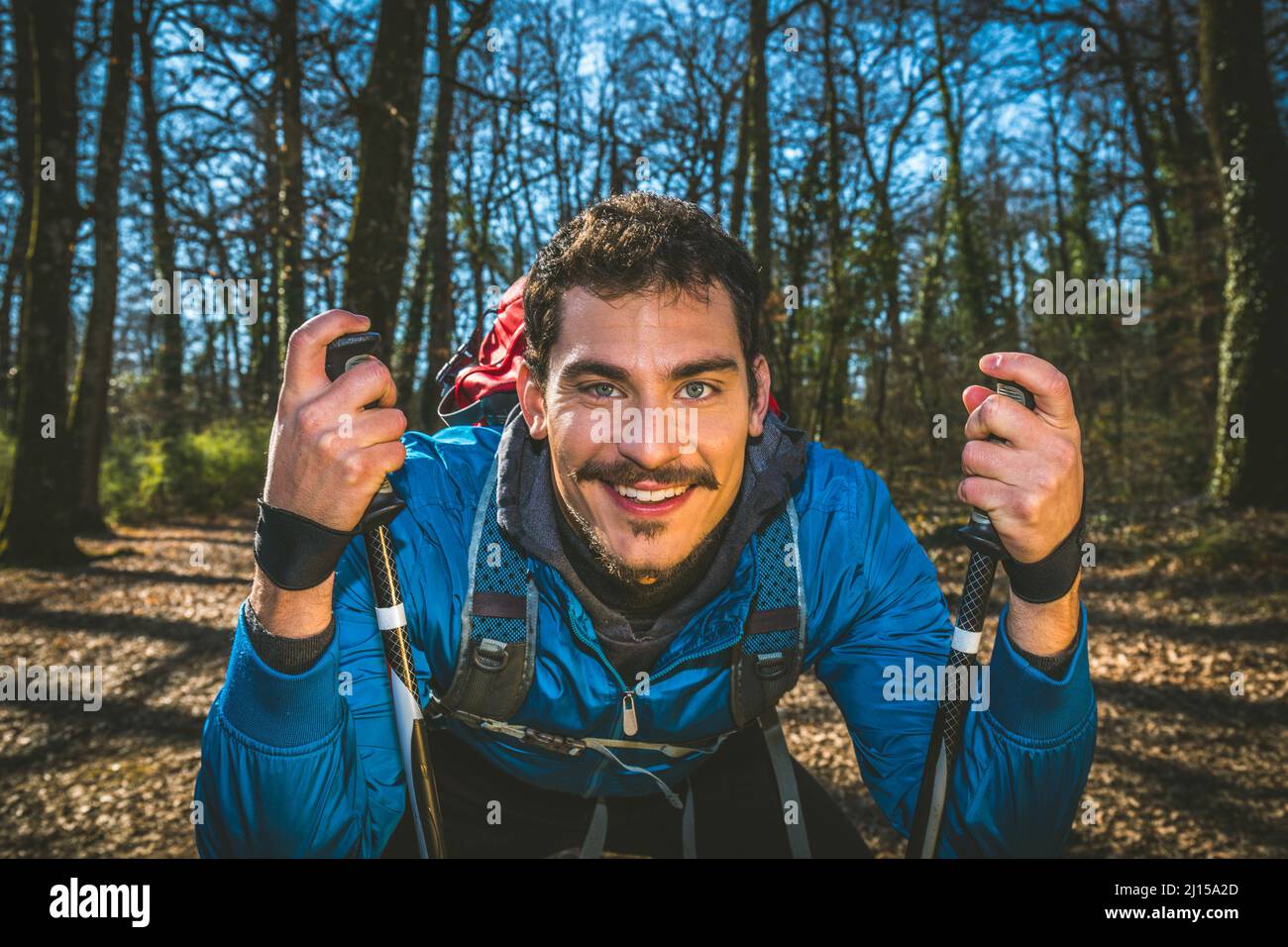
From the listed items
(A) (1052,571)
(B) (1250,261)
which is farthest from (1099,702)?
(B) (1250,261)

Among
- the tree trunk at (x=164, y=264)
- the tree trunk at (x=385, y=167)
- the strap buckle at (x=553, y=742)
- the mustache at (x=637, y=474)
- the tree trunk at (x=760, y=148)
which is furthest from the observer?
the tree trunk at (x=164, y=264)

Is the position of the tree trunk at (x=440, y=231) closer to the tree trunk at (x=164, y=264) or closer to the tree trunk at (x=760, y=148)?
the tree trunk at (x=760, y=148)

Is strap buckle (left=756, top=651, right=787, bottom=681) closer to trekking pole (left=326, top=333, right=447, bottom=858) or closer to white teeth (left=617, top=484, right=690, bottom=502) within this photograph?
white teeth (left=617, top=484, right=690, bottom=502)

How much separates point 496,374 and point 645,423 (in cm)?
101

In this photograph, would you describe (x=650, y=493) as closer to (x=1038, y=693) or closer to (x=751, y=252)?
(x=1038, y=693)

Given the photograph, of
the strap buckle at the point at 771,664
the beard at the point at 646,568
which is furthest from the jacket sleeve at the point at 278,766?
the strap buckle at the point at 771,664

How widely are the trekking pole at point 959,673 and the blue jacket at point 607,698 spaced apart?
0.25ft

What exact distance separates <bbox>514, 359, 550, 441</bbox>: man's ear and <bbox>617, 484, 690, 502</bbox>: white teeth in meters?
0.39

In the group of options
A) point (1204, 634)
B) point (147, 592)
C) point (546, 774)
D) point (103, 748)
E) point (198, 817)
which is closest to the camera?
point (198, 817)

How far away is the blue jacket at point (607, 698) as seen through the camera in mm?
1897

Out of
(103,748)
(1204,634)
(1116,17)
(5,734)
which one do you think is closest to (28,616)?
(5,734)
